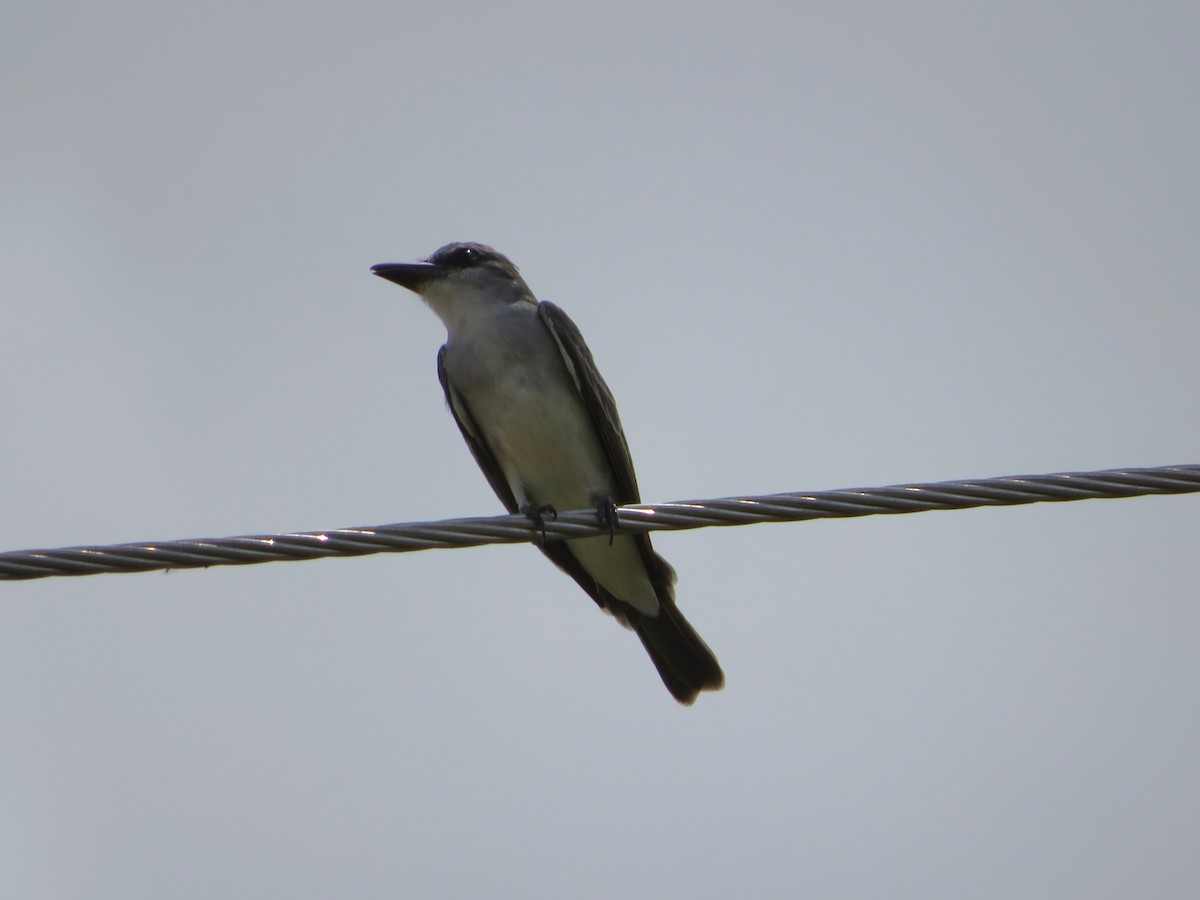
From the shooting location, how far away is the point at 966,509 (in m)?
4.32

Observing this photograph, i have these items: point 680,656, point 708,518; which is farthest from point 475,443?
point 708,518

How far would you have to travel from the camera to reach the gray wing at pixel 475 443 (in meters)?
7.50

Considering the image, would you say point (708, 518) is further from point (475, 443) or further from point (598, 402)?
point (475, 443)

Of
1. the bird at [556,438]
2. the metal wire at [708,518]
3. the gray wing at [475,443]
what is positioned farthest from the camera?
the gray wing at [475,443]

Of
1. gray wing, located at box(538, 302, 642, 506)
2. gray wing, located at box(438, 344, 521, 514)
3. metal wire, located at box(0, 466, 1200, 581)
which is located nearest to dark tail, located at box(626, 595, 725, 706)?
gray wing, located at box(538, 302, 642, 506)

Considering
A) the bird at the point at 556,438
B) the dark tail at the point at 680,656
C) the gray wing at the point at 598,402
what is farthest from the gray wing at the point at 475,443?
the dark tail at the point at 680,656

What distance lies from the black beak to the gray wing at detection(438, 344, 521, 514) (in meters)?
0.62

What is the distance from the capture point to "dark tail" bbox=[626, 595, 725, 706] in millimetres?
7562

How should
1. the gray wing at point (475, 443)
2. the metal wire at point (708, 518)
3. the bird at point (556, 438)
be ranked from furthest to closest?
the gray wing at point (475, 443) → the bird at point (556, 438) → the metal wire at point (708, 518)

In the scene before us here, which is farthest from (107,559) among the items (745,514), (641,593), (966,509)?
(641,593)

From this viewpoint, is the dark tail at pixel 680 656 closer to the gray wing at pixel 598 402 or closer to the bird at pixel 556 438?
the bird at pixel 556 438

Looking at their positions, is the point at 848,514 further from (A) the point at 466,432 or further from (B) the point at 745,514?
(A) the point at 466,432

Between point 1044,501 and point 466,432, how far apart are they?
3.95 meters

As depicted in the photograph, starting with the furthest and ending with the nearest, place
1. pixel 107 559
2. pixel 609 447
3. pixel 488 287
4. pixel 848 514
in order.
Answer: pixel 488 287
pixel 609 447
pixel 848 514
pixel 107 559
